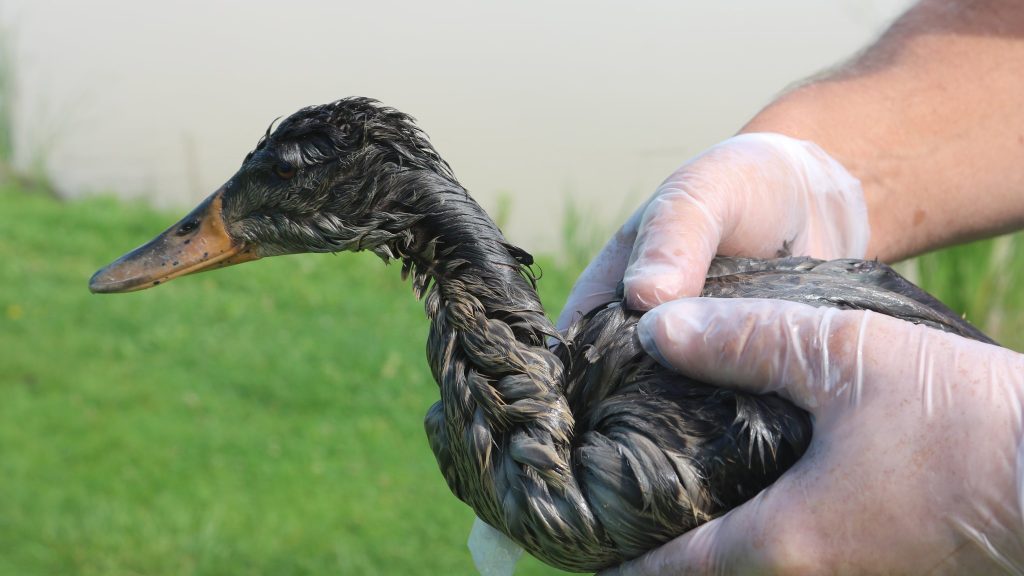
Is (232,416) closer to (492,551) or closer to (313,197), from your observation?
(492,551)

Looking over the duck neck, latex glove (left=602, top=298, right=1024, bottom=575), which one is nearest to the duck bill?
the duck neck

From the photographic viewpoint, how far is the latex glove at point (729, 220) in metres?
2.32

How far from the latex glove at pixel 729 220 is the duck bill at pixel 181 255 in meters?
0.86

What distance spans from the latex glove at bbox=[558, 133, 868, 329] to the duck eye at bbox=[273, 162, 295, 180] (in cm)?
75

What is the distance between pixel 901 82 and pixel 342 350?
15.8 feet

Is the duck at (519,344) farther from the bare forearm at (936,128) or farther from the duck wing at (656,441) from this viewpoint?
the bare forearm at (936,128)

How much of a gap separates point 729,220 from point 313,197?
3.35 feet

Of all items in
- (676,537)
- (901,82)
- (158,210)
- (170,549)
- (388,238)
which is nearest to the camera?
(676,537)

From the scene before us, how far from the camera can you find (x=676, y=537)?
2.02 metres

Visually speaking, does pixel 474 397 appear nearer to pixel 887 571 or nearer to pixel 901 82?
pixel 887 571

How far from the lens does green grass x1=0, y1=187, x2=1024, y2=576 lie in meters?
5.36

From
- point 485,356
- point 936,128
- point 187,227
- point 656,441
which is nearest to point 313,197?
point 187,227

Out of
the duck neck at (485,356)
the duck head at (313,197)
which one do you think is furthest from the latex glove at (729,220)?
the duck head at (313,197)

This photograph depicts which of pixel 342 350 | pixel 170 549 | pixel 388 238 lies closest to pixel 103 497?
pixel 170 549
